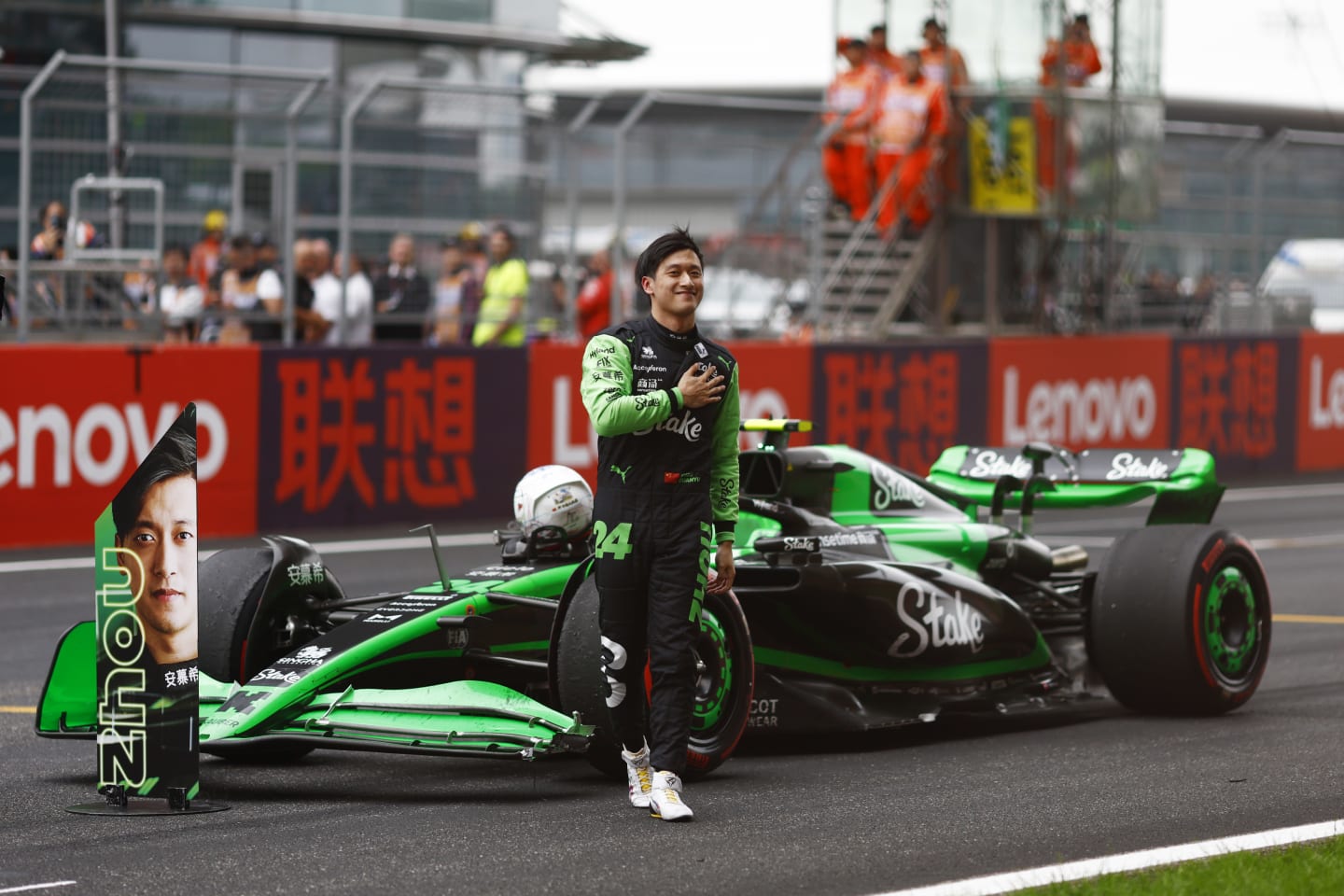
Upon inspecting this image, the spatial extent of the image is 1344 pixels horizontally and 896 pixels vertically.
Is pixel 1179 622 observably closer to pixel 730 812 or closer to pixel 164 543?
pixel 730 812

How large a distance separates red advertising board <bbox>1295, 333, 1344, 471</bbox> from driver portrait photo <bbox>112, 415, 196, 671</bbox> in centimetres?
1734

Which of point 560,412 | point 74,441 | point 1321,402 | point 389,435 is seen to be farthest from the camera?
point 1321,402

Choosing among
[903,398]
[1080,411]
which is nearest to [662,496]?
[903,398]

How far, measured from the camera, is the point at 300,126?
15227 mm

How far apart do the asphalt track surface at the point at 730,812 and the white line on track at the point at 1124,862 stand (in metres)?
0.10

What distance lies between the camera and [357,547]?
46.5 ft

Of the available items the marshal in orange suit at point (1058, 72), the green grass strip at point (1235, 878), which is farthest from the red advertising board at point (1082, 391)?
the green grass strip at point (1235, 878)

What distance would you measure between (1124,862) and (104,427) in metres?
9.31

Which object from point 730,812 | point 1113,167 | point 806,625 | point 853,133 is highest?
point 853,133

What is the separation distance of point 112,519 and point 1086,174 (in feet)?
53.9

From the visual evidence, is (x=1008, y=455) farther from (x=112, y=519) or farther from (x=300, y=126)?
(x=300, y=126)

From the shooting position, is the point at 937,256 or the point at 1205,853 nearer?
the point at 1205,853

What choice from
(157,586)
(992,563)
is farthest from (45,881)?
→ (992,563)

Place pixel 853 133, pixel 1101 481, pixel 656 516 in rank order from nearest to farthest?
pixel 656 516, pixel 1101 481, pixel 853 133
